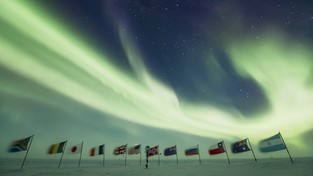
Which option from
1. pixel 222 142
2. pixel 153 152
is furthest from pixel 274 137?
pixel 153 152

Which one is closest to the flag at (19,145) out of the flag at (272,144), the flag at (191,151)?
the flag at (191,151)

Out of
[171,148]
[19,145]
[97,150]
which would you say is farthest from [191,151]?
[19,145]

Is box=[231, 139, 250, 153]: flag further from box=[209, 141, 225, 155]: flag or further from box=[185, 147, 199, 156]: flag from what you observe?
box=[185, 147, 199, 156]: flag

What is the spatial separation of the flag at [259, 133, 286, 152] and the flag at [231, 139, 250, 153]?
4908 mm

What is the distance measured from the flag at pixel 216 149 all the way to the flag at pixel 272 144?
12.3 meters

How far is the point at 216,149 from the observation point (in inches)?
1917

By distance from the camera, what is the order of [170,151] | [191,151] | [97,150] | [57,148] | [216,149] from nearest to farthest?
[57,148], [216,149], [97,150], [191,151], [170,151]

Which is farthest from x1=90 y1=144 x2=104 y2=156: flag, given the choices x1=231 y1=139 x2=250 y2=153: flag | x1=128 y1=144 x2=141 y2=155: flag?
x1=231 y1=139 x2=250 y2=153: flag

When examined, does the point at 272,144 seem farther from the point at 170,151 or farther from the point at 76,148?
the point at 76,148

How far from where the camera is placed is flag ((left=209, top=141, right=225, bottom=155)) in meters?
47.6

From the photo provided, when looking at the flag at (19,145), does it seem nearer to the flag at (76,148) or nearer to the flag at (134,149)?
the flag at (76,148)

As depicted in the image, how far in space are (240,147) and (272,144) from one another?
8.61 meters

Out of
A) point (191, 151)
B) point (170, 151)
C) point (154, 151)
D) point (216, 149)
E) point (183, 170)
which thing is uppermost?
point (154, 151)

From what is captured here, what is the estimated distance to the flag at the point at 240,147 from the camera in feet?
136
